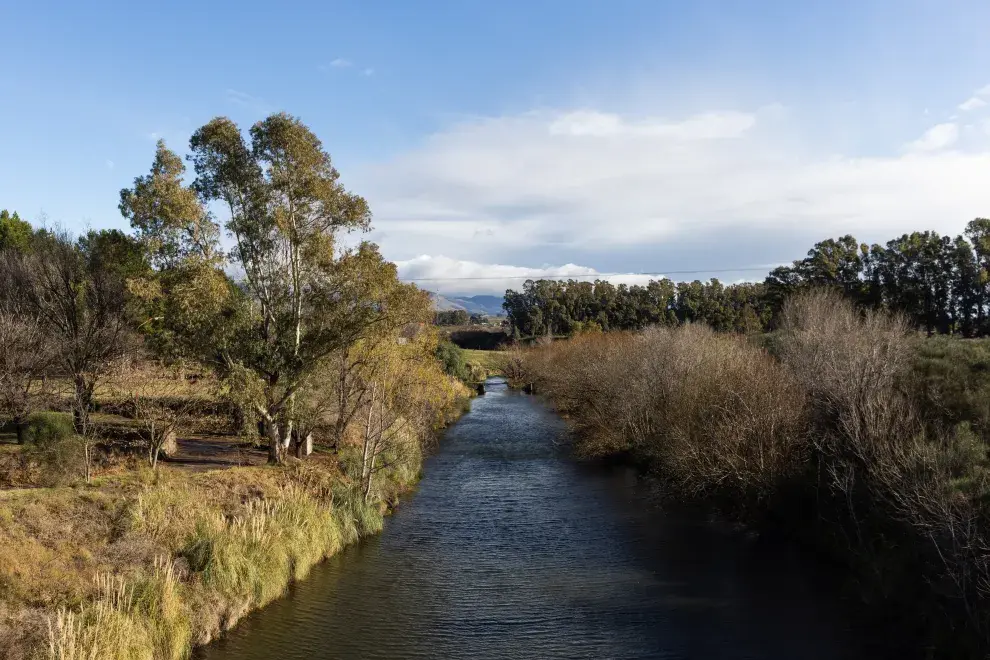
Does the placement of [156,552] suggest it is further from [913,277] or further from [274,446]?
[913,277]

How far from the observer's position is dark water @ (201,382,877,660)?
17.7 meters

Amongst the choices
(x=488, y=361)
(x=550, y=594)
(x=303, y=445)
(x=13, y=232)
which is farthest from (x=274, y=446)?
(x=488, y=361)

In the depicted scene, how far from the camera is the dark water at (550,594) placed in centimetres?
1772

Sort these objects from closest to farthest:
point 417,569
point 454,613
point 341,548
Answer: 1. point 454,613
2. point 417,569
3. point 341,548

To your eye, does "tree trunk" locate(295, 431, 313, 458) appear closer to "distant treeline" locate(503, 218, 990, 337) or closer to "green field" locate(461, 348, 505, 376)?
"distant treeline" locate(503, 218, 990, 337)

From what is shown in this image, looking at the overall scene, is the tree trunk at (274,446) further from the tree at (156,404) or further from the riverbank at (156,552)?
the tree at (156,404)

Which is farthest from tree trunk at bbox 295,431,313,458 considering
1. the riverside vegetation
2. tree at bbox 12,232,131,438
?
tree at bbox 12,232,131,438

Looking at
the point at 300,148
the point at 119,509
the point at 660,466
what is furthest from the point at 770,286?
the point at 119,509

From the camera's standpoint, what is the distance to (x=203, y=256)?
89.3 ft

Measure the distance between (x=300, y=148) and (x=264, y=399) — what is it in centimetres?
1075

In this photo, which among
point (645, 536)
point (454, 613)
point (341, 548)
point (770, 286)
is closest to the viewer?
point (454, 613)

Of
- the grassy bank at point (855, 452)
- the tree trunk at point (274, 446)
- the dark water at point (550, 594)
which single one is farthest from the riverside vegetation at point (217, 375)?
the grassy bank at point (855, 452)

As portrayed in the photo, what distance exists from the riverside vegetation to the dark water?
1884 mm

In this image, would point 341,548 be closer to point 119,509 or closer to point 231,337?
point 119,509
